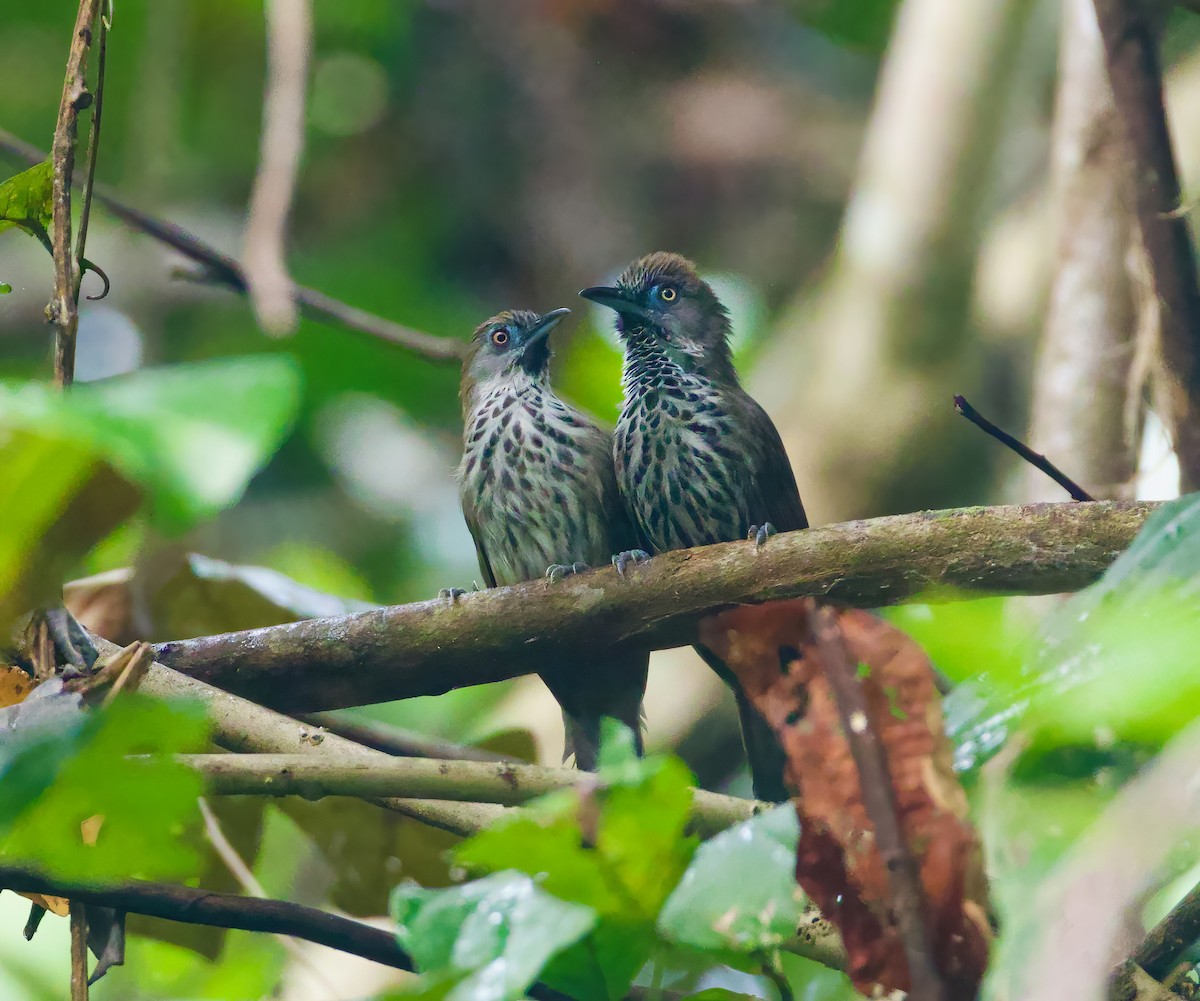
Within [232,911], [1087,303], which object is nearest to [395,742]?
[232,911]

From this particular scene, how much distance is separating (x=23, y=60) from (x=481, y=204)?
8.33ft

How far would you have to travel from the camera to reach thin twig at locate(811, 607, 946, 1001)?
1130 mm

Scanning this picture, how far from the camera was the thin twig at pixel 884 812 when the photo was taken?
44.5 inches

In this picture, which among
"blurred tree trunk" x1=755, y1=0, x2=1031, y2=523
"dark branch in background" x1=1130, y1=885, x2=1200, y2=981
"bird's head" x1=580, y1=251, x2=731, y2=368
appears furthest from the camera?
"blurred tree trunk" x1=755, y1=0, x2=1031, y2=523

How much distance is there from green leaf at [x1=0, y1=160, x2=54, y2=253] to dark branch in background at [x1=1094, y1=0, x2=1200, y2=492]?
2108mm

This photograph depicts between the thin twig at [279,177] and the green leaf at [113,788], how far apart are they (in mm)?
1262

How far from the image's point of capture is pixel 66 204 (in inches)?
72.9

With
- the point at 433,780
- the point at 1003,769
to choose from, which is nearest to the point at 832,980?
the point at 433,780

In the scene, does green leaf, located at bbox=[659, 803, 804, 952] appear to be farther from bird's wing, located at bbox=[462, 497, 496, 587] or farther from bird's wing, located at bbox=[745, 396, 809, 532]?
A: bird's wing, located at bbox=[462, 497, 496, 587]

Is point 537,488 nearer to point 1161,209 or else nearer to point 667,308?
point 667,308

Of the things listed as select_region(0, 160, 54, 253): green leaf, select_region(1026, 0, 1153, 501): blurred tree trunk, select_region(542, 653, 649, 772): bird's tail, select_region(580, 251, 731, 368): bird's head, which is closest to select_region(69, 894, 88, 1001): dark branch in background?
select_region(0, 160, 54, 253): green leaf

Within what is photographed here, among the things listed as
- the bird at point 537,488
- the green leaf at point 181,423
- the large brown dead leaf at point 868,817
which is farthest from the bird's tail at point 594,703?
the green leaf at point 181,423

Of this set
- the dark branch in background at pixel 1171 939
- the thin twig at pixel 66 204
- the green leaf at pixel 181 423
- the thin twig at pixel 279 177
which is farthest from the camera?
the thin twig at pixel 279 177

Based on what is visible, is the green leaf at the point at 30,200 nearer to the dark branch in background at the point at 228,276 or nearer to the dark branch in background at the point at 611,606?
the dark branch in background at the point at 228,276
